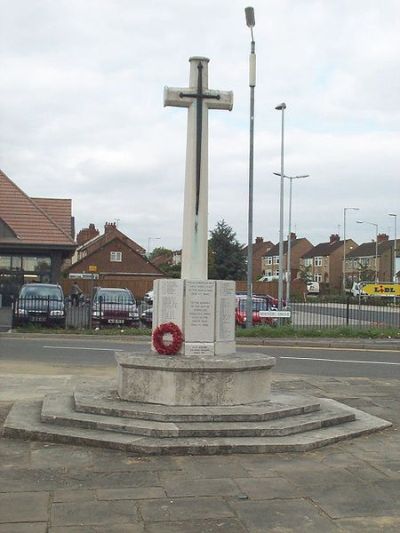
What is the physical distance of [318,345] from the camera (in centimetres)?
2044

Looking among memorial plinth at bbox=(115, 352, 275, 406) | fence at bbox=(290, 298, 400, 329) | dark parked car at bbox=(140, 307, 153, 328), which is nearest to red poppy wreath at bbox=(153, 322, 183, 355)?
memorial plinth at bbox=(115, 352, 275, 406)

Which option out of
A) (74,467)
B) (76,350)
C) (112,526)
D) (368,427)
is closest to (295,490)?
(112,526)

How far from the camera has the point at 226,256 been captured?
70625mm

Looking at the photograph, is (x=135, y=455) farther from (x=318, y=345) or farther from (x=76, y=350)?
(x=318, y=345)

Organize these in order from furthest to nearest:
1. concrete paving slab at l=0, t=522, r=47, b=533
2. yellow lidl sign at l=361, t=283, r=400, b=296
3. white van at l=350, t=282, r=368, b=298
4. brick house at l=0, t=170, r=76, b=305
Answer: brick house at l=0, t=170, r=76, b=305 < white van at l=350, t=282, r=368, b=298 < yellow lidl sign at l=361, t=283, r=400, b=296 < concrete paving slab at l=0, t=522, r=47, b=533

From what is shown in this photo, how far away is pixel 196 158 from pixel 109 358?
24.4ft

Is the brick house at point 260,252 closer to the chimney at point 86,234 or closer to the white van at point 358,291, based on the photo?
the chimney at point 86,234

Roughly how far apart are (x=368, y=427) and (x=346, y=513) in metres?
3.13

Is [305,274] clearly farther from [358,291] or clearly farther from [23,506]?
[23,506]

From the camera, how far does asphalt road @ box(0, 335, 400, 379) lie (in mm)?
13344

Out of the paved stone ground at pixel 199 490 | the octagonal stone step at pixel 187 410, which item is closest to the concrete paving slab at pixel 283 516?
the paved stone ground at pixel 199 490

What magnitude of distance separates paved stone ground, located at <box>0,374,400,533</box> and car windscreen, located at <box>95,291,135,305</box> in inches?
690

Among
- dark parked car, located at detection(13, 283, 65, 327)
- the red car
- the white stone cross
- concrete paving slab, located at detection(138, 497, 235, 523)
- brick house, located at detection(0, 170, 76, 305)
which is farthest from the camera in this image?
brick house, located at detection(0, 170, 76, 305)

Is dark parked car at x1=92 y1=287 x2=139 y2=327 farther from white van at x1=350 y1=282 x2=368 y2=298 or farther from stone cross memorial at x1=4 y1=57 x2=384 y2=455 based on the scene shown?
stone cross memorial at x1=4 y1=57 x2=384 y2=455
